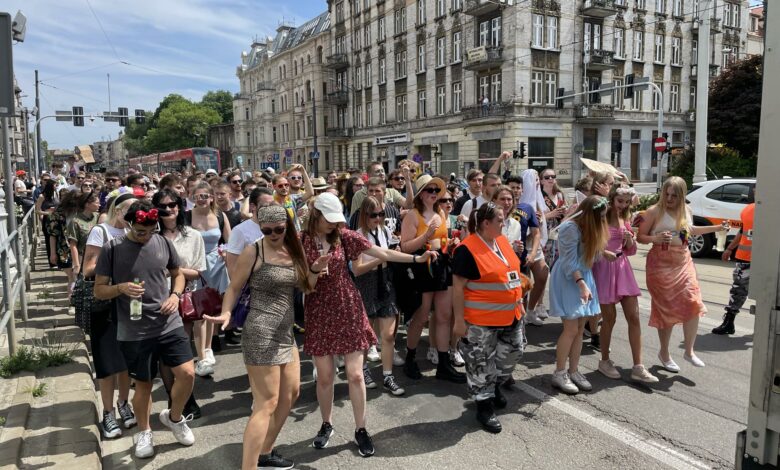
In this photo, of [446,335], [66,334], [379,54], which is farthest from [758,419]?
[379,54]

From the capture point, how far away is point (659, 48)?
3828 cm

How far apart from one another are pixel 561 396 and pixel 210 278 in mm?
3537

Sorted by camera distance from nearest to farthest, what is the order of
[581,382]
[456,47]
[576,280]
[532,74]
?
[576,280], [581,382], [532,74], [456,47]

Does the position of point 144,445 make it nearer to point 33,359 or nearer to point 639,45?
point 33,359

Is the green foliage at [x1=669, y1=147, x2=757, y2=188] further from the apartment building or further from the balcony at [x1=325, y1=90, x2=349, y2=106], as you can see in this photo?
the balcony at [x1=325, y1=90, x2=349, y2=106]

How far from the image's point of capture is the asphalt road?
3.65m

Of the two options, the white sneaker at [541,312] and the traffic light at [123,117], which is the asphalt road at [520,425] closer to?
the white sneaker at [541,312]

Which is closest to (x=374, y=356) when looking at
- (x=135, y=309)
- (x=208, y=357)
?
(x=208, y=357)

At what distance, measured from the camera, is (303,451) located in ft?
12.5

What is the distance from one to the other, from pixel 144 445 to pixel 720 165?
21.1 m

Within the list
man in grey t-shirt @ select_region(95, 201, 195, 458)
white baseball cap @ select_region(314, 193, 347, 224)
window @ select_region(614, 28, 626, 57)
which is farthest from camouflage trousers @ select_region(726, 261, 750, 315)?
window @ select_region(614, 28, 626, 57)

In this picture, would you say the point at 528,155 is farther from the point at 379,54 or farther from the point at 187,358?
the point at 187,358

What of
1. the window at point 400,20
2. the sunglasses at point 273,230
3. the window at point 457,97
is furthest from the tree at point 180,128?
the sunglasses at point 273,230

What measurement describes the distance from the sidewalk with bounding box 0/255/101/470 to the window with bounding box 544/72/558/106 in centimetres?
3227
